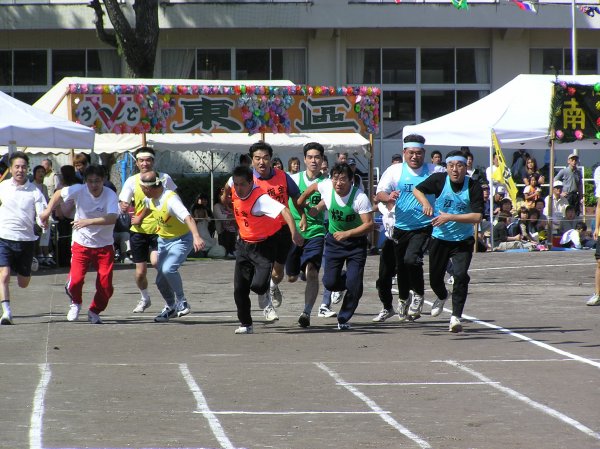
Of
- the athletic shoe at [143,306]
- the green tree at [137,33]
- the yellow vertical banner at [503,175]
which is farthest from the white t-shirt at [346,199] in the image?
the green tree at [137,33]

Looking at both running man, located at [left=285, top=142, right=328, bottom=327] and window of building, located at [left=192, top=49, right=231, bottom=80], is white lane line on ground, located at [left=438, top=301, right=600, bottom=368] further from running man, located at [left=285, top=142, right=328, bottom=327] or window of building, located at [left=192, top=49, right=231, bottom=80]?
window of building, located at [left=192, top=49, right=231, bottom=80]

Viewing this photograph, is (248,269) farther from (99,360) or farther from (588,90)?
(588,90)

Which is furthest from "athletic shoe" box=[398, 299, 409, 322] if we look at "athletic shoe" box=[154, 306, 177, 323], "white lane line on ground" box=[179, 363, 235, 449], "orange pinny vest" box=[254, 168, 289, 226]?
"white lane line on ground" box=[179, 363, 235, 449]

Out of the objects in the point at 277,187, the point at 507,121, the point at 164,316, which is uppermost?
the point at 507,121

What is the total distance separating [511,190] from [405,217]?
1074 cm

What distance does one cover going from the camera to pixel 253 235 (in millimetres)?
11742

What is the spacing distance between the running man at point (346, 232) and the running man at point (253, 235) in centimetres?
56

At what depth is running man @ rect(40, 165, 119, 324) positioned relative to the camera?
1254cm

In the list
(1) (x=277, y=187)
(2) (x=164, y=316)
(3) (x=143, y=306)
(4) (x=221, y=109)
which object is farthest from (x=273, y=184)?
(4) (x=221, y=109)

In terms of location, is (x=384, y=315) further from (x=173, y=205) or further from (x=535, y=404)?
(x=535, y=404)

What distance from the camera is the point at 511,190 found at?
22969mm

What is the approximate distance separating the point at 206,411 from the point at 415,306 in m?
5.36

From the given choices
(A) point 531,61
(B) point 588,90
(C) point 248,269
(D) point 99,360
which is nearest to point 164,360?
(D) point 99,360

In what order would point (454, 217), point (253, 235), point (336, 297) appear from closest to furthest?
point (454, 217)
point (253, 235)
point (336, 297)
